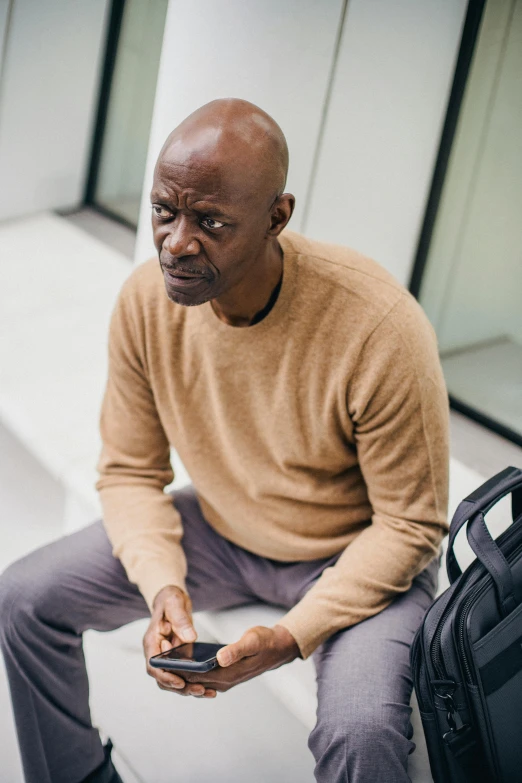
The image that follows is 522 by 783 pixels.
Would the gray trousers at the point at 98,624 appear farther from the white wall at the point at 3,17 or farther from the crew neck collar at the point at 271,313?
the white wall at the point at 3,17

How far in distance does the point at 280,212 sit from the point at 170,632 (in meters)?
0.82

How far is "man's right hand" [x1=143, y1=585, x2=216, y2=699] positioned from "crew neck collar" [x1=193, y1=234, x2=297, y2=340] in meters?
0.52

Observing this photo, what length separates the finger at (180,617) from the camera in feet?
5.88

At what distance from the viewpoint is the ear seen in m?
1.65

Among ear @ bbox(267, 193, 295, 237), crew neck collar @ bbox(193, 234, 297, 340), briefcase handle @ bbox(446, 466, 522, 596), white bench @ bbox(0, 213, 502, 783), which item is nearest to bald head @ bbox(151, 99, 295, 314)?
ear @ bbox(267, 193, 295, 237)

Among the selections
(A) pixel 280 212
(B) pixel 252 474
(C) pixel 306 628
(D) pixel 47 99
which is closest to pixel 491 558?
(C) pixel 306 628

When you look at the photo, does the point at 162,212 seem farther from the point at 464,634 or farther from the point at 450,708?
the point at 450,708

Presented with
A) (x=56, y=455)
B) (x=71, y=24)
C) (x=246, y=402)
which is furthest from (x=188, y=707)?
(x=71, y=24)

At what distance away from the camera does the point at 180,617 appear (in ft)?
5.99

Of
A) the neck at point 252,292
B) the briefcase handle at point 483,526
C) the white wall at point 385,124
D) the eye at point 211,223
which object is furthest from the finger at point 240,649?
the white wall at point 385,124

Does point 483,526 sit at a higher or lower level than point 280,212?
lower

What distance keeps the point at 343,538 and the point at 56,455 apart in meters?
1.05

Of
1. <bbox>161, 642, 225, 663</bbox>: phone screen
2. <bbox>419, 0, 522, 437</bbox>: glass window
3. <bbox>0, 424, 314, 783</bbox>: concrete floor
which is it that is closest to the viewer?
<bbox>161, 642, 225, 663</bbox>: phone screen

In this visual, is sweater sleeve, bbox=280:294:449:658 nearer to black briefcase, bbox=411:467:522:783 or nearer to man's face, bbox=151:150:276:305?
black briefcase, bbox=411:467:522:783
